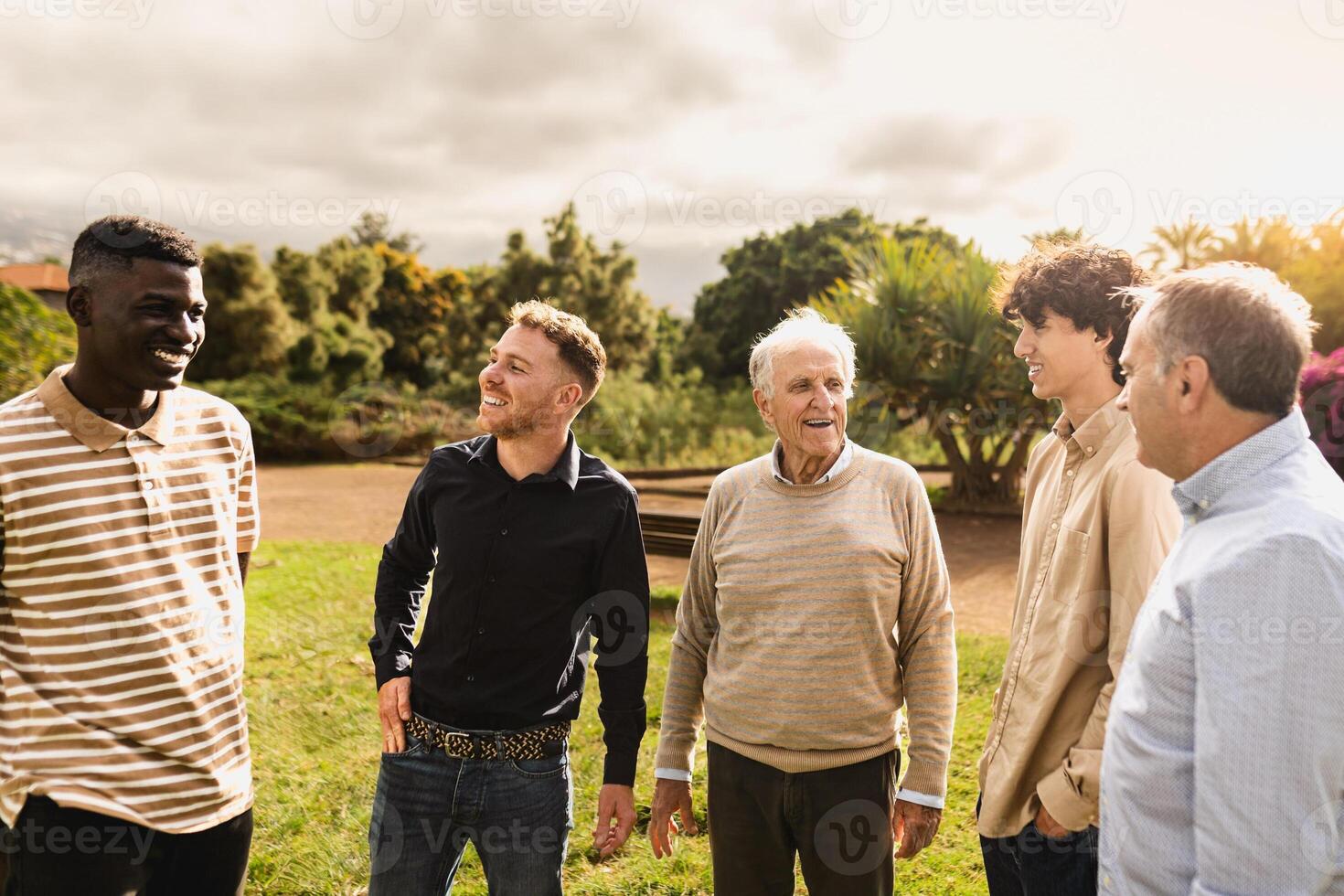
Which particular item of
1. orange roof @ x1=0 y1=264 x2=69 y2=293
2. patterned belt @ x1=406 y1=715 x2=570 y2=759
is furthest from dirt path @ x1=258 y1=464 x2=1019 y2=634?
orange roof @ x1=0 y1=264 x2=69 y2=293

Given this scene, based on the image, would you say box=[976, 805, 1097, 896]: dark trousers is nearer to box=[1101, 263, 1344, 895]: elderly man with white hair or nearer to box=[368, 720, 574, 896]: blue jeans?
box=[1101, 263, 1344, 895]: elderly man with white hair

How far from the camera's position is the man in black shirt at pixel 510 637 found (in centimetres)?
235

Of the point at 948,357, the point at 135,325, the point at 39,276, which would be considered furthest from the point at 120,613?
the point at 39,276

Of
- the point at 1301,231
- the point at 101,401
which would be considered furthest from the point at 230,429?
the point at 1301,231

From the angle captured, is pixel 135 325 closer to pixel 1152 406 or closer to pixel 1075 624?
pixel 1152 406

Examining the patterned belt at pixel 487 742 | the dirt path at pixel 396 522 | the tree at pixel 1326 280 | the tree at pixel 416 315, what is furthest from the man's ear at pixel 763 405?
the tree at pixel 416 315

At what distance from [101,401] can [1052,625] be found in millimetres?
2309

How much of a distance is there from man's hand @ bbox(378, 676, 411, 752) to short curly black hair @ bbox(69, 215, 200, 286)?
1242mm

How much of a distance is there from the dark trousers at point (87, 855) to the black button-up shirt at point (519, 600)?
660 millimetres

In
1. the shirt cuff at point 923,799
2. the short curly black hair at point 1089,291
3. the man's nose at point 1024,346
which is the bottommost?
the shirt cuff at point 923,799

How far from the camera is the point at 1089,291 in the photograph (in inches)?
88.0

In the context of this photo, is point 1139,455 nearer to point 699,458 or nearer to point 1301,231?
point 1301,231

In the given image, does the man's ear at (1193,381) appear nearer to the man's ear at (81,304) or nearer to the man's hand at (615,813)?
the man's hand at (615,813)

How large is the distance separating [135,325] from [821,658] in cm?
186
